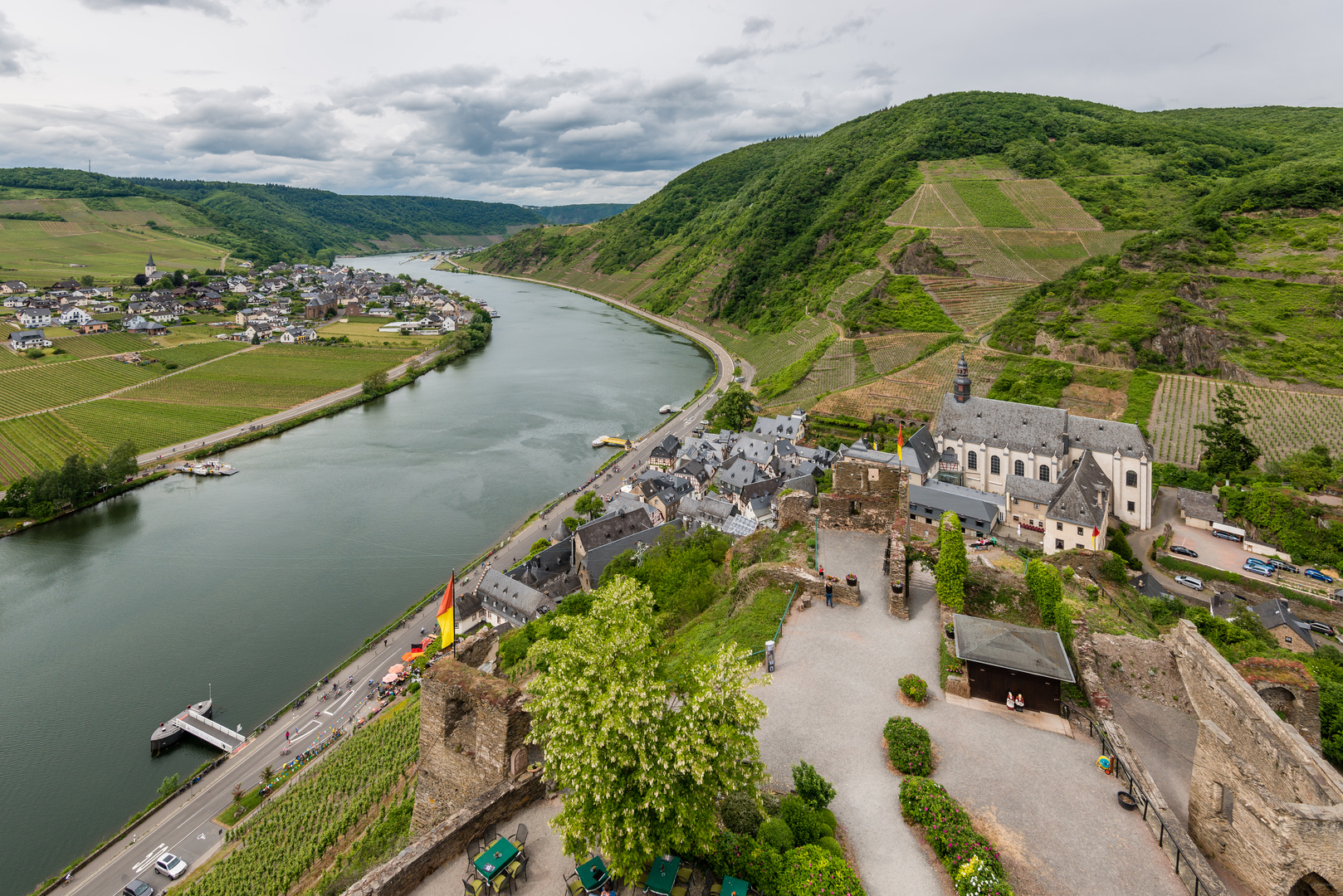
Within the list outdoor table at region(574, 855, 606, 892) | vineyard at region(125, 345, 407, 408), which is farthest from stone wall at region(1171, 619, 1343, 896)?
vineyard at region(125, 345, 407, 408)

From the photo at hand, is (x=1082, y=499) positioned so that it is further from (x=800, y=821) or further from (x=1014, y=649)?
(x=800, y=821)

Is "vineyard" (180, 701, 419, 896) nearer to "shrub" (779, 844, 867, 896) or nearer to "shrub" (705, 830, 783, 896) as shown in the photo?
"shrub" (705, 830, 783, 896)

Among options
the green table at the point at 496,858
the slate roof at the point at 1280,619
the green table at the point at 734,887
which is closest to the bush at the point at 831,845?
the green table at the point at 734,887

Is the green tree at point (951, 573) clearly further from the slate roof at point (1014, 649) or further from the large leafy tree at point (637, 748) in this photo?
the large leafy tree at point (637, 748)

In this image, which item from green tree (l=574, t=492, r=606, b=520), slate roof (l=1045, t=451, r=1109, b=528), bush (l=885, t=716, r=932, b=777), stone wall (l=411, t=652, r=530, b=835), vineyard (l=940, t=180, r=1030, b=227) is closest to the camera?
stone wall (l=411, t=652, r=530, b=835)

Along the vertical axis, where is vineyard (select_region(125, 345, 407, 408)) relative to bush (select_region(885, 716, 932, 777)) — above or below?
below

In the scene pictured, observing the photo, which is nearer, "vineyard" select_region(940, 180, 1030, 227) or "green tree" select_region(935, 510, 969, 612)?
"green tree" select_region(935, 510, 969, 612)

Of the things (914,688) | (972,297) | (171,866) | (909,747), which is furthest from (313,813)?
(972,297)

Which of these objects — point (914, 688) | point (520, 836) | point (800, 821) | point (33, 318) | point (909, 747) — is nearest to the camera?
point (800, 821)
